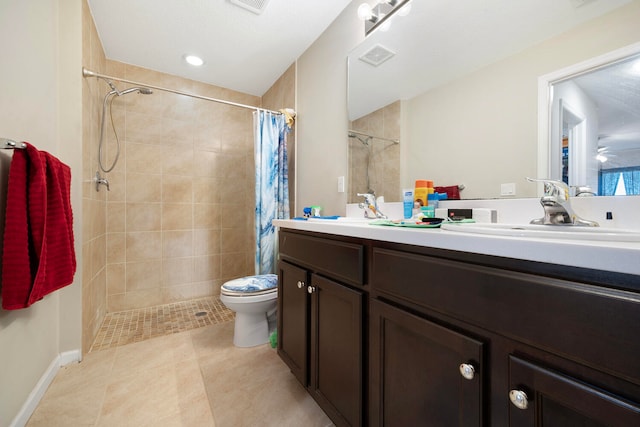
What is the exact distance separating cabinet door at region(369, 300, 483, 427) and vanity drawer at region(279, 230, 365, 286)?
136mm

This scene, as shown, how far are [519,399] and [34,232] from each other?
166 cm

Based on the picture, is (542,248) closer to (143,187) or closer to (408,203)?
(408,203)

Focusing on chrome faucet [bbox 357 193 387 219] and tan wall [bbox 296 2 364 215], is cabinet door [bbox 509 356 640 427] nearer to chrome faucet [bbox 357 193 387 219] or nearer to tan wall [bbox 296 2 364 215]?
chrome faucet [bbox 357 193 387 219]

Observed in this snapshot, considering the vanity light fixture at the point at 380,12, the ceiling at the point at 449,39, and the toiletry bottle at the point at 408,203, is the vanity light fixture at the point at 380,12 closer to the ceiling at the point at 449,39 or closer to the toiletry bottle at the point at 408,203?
the ceiling at the point at 449,39

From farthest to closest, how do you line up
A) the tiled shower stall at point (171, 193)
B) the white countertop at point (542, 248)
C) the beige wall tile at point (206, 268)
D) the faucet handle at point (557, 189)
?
the beige wall tile at point (206, 268) < the tiled shower stall at point (171, 193) < the faucet handle at point (557, 189) < the white countertop at point (542, 248)

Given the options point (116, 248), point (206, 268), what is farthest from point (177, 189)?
point (206, 268)

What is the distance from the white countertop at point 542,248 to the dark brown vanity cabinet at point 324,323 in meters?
0.25

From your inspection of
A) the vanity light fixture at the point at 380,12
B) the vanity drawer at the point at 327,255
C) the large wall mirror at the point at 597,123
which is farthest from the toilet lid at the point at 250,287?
the vanity light fixture at the point at 380,12

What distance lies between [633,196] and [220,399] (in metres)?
1.76

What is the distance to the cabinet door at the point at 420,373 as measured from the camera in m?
0.57

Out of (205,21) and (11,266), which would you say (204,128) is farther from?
(11,266)

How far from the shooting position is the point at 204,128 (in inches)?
106

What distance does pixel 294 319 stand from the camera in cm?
127

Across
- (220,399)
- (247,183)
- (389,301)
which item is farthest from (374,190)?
(247,183)
